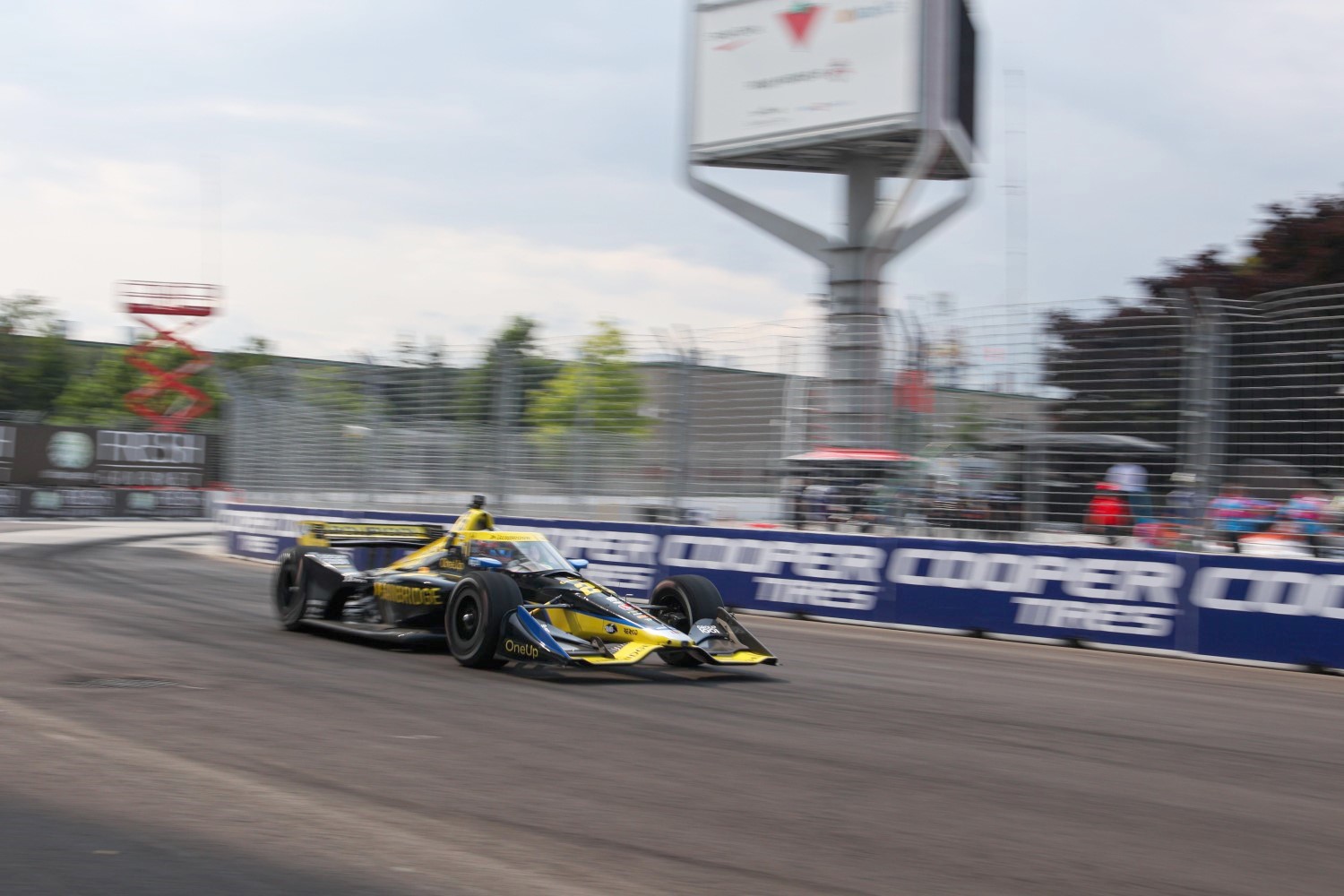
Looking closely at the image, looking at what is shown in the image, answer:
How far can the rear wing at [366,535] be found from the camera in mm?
11516

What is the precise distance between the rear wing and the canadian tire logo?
17184 mm

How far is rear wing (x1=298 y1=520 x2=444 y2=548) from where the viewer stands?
1152cm

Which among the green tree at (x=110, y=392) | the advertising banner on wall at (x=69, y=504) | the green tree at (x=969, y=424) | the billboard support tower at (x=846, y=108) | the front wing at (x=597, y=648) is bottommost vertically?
the advertising banner on wall at (x=69, y=504)

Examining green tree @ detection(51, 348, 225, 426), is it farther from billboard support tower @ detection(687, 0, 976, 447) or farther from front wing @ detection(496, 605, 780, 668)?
front wing @ detection(496, 605, 780, 668)

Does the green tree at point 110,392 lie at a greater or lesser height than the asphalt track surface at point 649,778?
greater

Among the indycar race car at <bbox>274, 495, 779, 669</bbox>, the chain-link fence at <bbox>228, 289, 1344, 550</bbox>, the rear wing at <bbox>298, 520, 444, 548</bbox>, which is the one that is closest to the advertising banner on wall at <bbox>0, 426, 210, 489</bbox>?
the chain-link fence at <bbox>228, 289, 1344, 550</bbox>

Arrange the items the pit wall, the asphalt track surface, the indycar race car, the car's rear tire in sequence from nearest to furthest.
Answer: the asphalt track surface, the indycar race car, the pit wall, the car's rear tire

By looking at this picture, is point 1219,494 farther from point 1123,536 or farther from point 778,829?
point 778,829

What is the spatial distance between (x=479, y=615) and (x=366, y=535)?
3.36 meters

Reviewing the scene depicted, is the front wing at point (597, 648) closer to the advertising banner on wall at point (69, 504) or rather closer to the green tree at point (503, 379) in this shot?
the green tree at point (503, 379)

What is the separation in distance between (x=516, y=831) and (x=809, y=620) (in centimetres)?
918

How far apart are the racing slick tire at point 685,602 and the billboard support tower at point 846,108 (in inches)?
670

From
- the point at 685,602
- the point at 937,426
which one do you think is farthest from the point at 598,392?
the point at 685,602

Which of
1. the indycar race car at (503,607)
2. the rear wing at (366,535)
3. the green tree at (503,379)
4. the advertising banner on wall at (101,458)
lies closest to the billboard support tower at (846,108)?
the green tree at (503,379)
